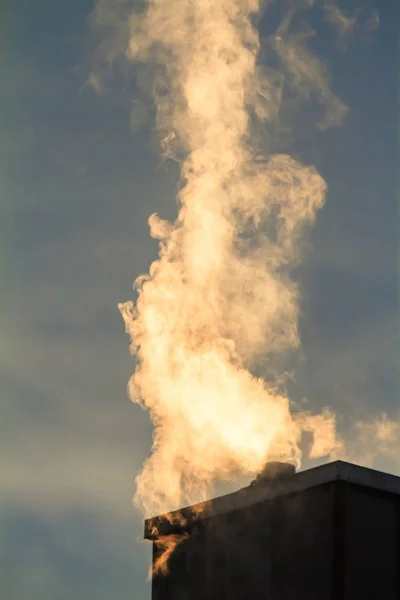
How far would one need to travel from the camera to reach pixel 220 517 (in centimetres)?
3816

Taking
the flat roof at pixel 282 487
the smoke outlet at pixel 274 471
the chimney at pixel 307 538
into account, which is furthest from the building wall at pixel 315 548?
the smoke outlet at pixel 274 471

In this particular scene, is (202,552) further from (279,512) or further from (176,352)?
(176,352)

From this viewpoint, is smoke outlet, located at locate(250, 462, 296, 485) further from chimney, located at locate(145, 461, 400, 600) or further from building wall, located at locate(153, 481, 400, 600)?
building wall, located at locate(153, 481, 400, 600)

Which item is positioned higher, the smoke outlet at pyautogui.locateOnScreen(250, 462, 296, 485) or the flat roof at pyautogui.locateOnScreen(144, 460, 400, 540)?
the smoke outlet at pyautogui.locateOnScreen(250, 462, 296, 485)

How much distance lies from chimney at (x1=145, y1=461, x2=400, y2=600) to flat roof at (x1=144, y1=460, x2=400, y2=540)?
0.11ft

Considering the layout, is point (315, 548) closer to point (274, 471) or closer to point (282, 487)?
point (282, 487)

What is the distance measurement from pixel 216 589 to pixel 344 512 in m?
6.84

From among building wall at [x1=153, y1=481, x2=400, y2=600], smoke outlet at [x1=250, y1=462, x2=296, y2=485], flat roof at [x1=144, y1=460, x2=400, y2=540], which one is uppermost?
smoke outlet at [x1=250, y1=462, x2=296, y2=485]

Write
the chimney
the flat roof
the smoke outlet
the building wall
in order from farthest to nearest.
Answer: the smoke outlet
the flat roof
the chimney
the building wall

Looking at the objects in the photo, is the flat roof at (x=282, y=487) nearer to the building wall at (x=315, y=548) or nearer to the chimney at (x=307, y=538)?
the chimney at (x=307, y=538)

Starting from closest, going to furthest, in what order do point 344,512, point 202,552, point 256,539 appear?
→ point 344,512, point 256,539, point 202,552

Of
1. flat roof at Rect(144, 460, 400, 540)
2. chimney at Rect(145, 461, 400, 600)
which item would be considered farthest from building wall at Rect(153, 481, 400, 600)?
flat roof at Rect(144, 460, 400, 540)

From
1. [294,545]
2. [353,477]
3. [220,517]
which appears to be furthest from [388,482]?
[220,517]

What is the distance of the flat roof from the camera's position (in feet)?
112
